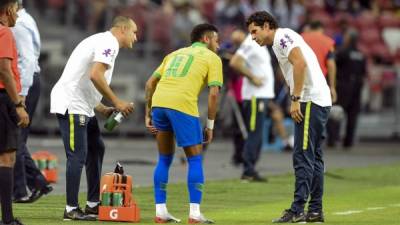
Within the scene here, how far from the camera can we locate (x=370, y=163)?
2377 cm

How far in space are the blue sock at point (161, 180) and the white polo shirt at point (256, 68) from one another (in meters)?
6.13

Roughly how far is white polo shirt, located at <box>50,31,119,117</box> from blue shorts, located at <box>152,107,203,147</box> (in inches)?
29.8

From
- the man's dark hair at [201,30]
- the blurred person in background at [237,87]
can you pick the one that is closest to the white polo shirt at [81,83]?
the man's dark hair at [201,30]

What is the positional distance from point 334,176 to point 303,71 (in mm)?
7453

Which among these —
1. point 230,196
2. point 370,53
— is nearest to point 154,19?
point 370,53

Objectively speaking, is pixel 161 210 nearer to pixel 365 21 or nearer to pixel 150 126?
pixel 150 126

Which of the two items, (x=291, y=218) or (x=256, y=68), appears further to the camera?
(x=256, y=68)

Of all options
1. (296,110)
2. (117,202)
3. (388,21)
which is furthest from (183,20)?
(117,202)

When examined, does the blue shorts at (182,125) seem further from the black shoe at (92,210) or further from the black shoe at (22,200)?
the black shoe at (22,200)

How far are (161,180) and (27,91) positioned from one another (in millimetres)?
2941

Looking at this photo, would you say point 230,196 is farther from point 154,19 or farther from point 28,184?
point 154,19

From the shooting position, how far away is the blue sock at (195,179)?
12953 millimetres

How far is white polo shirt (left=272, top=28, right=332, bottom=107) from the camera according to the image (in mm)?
13195

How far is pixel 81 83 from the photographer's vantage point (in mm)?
13562
